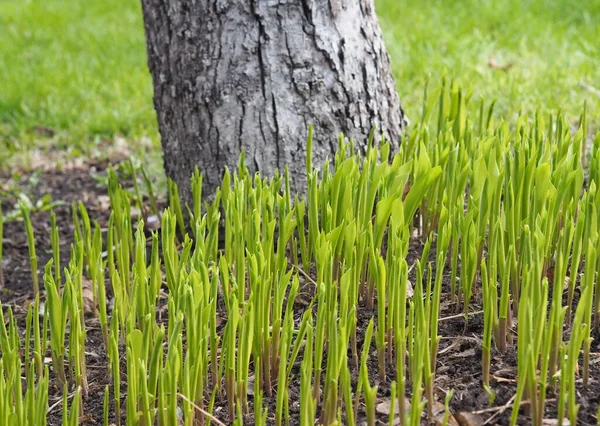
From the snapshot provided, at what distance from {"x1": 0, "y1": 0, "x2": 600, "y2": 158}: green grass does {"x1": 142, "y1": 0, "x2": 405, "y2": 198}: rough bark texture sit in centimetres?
111

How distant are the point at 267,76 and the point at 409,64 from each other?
2241mm

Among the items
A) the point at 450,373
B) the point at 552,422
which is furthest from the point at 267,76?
the point at 552,422

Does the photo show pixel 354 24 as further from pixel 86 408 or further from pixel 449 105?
pixel 86 408

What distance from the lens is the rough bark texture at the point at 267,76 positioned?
2990mm

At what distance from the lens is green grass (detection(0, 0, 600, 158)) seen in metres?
4.50

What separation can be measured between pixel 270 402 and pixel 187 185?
1391 millimetres

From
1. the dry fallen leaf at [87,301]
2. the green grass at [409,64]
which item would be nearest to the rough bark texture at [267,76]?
the dry fallen leaf at [87,301]

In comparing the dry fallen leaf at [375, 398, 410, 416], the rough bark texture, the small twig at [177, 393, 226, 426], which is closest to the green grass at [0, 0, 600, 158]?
the rough bark texture

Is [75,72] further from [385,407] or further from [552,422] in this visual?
[552,422]

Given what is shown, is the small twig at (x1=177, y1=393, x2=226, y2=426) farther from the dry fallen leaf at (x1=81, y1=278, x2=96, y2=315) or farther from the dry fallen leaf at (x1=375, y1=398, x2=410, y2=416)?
the dry fallen leaf at (x1=81, y1=278, x2=96, y2=315)

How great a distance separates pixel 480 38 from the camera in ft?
17.7

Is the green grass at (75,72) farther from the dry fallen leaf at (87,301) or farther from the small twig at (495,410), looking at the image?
the small twig at (495,410)

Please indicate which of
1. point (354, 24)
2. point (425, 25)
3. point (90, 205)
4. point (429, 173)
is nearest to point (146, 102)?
point (90, 205)

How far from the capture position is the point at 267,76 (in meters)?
3.02
